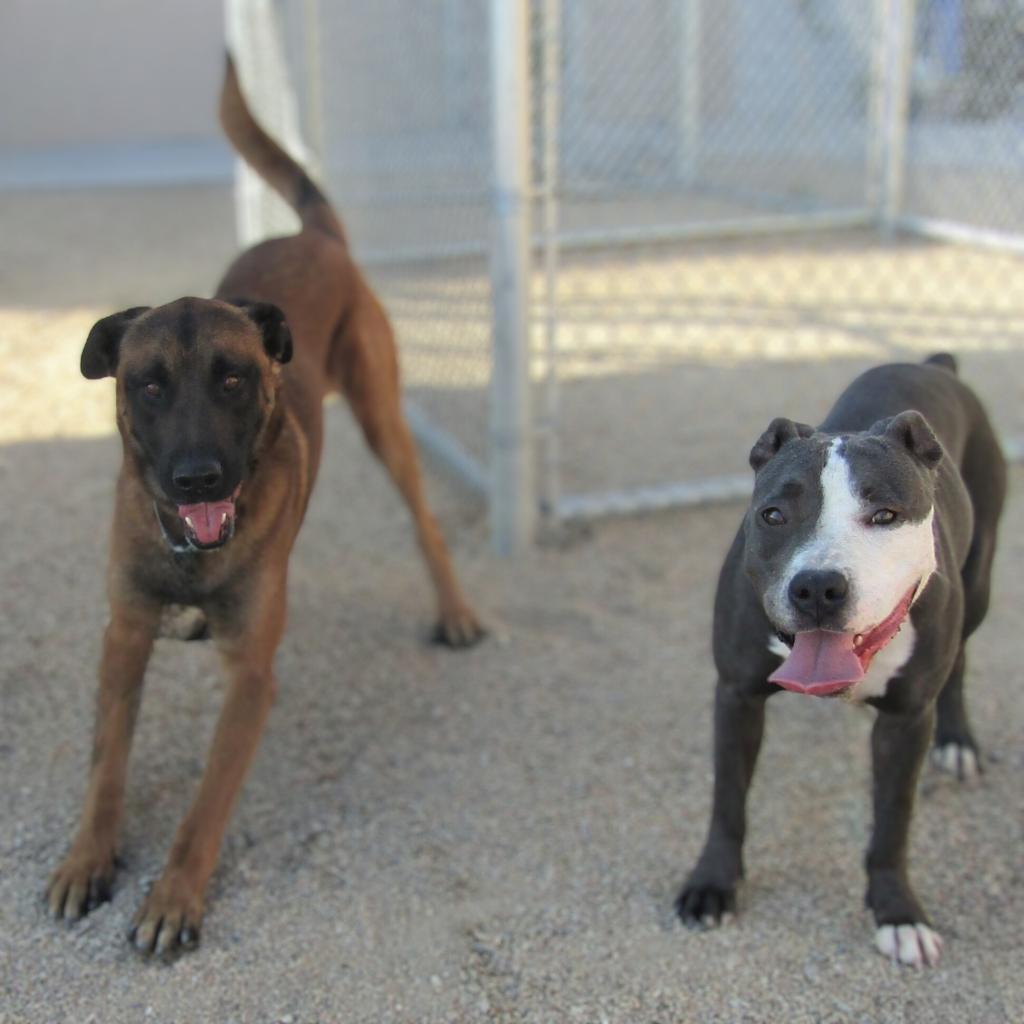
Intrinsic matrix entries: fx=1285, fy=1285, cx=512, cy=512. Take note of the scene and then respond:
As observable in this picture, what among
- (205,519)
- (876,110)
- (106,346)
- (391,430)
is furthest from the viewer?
(876,110)

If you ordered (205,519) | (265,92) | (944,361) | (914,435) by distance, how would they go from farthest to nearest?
(265,92) → (944,361) → (205,519) → (914,435)

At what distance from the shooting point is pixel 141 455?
8.99 ft

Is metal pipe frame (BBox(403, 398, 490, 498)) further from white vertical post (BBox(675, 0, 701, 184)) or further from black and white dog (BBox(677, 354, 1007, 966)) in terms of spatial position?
white vertical post (BBox(675, 0, 701, 184))

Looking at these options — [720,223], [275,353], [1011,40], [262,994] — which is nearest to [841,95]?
[720,223]

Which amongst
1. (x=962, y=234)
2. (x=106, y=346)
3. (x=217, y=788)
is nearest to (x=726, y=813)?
(x=217, y=788)

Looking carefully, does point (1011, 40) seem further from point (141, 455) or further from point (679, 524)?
point (141, 455)

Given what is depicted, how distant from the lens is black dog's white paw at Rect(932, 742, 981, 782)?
3.30 metres

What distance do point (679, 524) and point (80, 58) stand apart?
1146 centimetres

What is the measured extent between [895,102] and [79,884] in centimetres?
867

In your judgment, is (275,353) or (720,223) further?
(720,223)

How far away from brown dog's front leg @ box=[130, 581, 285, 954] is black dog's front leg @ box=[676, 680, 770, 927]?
102cm

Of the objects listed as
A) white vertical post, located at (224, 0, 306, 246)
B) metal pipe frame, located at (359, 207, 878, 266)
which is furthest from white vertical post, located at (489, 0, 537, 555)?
metal pipe frame, located at (359, 207, 878, 266)

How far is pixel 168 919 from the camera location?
106 inches

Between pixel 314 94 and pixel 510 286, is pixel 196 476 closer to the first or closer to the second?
pixel 510 286
